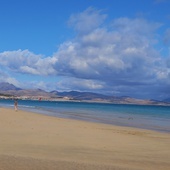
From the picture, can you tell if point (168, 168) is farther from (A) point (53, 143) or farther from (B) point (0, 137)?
(B) point (0, 137)

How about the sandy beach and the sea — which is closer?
the sandy beach

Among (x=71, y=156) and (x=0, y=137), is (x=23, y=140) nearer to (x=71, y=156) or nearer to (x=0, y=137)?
(x=0, y=137)

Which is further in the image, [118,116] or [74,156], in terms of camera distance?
[118,116]

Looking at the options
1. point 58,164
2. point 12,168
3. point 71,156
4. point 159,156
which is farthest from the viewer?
point 159,156

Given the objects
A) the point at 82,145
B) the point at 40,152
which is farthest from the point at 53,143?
the point at 40,152

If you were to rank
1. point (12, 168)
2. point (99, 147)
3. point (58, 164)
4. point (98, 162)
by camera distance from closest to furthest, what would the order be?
point (12, 168) → point (58, 164) → point (98, 162) → point (99, 147)

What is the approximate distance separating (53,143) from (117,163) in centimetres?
482

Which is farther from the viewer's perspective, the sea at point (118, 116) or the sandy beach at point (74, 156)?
the sea at point (118, 116)

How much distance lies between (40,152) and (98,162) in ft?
8.34

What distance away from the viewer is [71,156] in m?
11.4

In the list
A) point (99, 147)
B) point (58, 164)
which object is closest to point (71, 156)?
point (58, 164)

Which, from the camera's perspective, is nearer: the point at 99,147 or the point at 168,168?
the point at 168,168

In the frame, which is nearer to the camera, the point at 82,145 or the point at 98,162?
the point at 98,162

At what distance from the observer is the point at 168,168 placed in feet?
32.9
